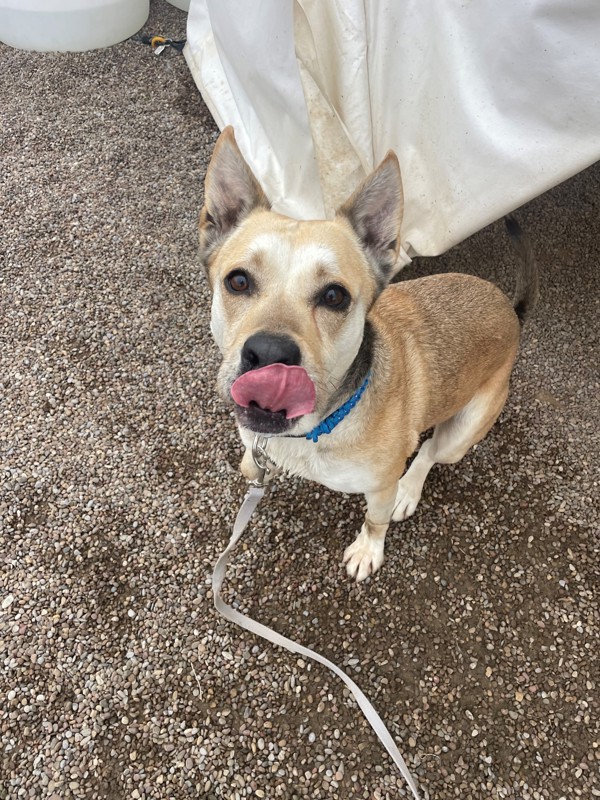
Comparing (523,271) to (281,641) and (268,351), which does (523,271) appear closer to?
(268,351)

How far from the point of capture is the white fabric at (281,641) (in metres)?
2.29

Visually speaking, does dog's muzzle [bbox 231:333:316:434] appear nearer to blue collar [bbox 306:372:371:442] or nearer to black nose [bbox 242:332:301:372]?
black nose [bbox 242:332:301:372]

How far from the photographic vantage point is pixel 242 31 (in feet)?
12.5

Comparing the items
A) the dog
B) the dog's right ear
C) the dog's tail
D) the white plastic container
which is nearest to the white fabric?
the dog

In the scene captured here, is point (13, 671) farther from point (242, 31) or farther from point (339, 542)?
point (242, 31)

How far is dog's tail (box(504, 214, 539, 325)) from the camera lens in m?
2.81

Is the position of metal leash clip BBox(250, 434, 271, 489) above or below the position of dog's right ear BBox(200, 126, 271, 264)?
below

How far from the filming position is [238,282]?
2.01m

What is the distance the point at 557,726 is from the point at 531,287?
2.18 metres

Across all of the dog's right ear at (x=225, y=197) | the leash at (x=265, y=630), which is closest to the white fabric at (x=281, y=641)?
the leash at (x=265, y=630)

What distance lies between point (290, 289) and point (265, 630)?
61.9 inches

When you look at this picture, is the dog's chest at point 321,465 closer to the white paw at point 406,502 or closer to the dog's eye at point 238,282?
the dog's eye at point 238,282

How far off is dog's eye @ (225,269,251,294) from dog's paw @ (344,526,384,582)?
4.87ft

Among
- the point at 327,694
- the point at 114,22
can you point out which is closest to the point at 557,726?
the point at 327,694
